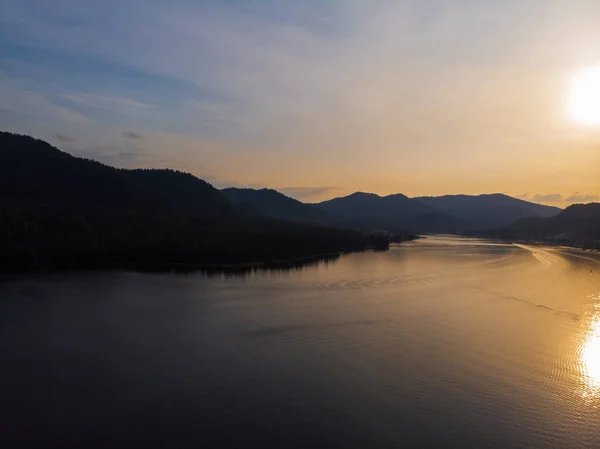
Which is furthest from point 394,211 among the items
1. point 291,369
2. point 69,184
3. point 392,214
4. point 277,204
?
point 291,369

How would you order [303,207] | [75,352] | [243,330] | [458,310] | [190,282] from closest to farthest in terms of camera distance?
1. [75,352]
2. [243,330]
3. [458,310]
4. [190,282]
5. [303,207]

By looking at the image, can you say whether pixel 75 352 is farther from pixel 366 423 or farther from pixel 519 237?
pixel 519 237

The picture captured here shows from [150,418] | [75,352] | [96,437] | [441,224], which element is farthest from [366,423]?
[441,224]

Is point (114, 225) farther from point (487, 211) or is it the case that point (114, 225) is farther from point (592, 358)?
point (487, 211)

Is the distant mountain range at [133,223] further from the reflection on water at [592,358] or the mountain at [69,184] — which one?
the reflection on water at [592,358]

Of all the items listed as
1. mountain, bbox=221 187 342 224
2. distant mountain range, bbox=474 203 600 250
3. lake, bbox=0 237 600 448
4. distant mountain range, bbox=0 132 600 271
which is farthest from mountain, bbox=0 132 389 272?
mountain, bbox=221 187 342 224
